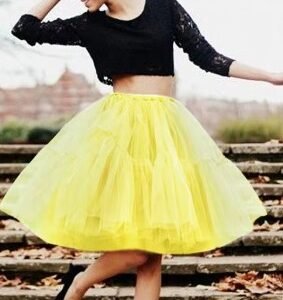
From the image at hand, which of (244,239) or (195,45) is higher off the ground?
(195,45)

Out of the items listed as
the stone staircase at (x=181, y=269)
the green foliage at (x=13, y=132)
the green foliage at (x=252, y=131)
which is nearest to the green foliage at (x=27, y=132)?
the green foliage at (x=13, y=132)

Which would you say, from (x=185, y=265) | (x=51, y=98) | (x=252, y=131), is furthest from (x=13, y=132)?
(x=185, y=265)

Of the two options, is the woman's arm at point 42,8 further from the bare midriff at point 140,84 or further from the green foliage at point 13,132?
the green foliage at point 13,132

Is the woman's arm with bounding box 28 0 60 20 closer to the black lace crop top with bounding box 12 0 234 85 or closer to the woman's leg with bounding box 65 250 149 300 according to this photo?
the black lace crop top with bounding box 12 0 234 85

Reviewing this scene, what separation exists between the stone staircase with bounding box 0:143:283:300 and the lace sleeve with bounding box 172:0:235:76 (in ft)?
5.01

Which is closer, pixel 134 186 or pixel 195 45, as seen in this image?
pixel 134 186

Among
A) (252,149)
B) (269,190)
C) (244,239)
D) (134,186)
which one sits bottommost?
(244,239)

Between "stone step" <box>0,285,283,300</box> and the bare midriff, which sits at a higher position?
the bare midriff

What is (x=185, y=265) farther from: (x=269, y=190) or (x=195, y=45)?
(x=195, y=45)

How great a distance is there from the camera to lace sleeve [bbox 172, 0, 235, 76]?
10.0 ft

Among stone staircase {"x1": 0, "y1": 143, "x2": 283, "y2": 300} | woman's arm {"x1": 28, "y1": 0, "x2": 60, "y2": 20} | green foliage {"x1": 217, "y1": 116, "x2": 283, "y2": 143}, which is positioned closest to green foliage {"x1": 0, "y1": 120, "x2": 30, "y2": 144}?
green foliage {"x1": 217, "y1": 116, "x2": 283, "y2": 143}

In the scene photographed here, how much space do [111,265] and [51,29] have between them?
0.90 m

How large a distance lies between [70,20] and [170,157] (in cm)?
65

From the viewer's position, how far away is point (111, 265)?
9.50 feet
